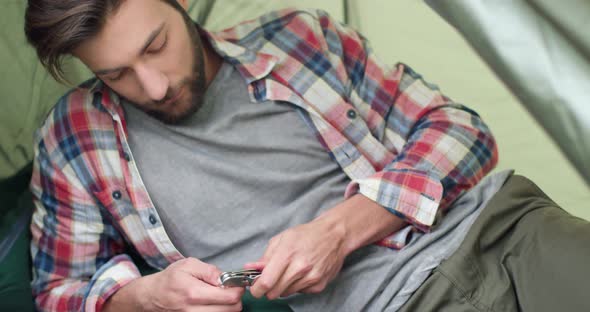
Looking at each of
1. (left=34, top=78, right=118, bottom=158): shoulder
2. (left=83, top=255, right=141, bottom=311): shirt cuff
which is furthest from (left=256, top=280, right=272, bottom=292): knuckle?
(left=34, top=78, right=118, bottom=158): shoulder

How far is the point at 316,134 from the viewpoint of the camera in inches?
44.5

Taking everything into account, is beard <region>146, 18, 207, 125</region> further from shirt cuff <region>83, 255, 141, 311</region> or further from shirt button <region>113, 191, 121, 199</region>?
shirt cuff <region>83, 255, 141, 311</region>

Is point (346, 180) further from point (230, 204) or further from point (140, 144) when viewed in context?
point (140, 144)

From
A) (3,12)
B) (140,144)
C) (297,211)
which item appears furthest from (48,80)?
(297,211)

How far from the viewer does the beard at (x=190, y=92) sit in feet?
3.46

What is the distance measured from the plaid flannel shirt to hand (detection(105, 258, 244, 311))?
85mm

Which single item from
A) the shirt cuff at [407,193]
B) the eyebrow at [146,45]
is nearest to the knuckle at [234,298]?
the shirt cuff at [407,193]

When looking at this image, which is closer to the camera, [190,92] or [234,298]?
[234,298]

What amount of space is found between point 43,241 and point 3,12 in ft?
1.49

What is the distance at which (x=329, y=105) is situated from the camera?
1.14 meters

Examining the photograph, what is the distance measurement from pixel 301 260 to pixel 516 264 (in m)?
0.29

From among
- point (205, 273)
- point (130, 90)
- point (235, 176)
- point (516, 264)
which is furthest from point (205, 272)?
point (516, 264)

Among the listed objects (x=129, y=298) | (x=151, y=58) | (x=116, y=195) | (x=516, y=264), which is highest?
(x=151, y=58)

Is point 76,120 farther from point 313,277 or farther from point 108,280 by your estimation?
point 313,277
